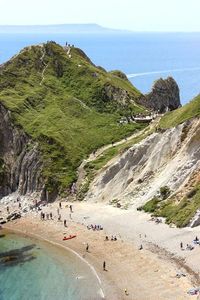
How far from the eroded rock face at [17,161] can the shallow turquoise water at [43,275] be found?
23.4 metres

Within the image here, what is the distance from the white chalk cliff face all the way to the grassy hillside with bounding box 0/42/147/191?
956 centimetres

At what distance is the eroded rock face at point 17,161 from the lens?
10438 centimetres

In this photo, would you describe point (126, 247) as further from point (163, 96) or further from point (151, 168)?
point (163, 96)

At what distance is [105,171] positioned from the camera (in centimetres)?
9869

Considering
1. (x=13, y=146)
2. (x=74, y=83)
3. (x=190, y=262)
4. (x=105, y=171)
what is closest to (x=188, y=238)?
(x=190, y=262)

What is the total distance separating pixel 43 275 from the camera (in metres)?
68.4

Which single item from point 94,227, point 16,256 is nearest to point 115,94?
point 94,227

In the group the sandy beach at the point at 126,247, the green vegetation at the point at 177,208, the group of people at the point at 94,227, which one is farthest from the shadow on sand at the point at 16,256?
the green vegetation at the point at 177,208

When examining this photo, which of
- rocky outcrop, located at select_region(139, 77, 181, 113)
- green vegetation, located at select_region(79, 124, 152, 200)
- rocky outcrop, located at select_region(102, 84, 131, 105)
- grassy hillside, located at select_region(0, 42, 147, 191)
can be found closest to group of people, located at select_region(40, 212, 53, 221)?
green vegetation, located at select_region(79, 124, 152, 200)

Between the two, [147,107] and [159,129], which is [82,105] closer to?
Result: [147,107]

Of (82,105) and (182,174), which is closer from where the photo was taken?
(182,174)

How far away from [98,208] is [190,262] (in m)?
28.8

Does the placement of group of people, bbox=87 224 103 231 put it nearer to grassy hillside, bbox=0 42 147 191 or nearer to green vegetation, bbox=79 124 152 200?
Result: green vegetation, bbox=79 124 152 200

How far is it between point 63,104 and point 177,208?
53280 millimetres
